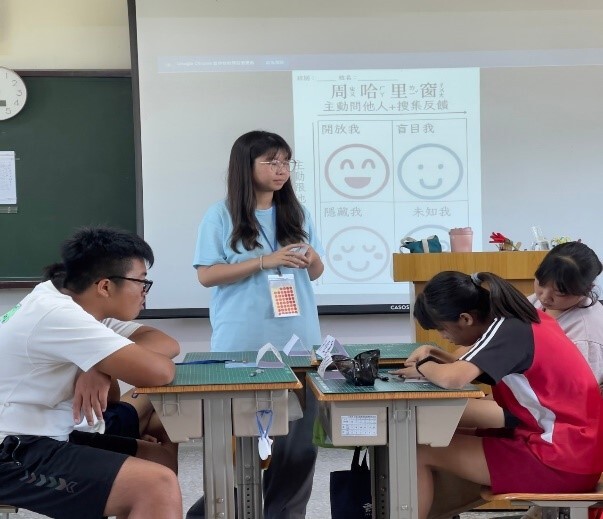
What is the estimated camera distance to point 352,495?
8.71 feet

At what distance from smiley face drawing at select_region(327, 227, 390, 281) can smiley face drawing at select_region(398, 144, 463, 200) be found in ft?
1.22

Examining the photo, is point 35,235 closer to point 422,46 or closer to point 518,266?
point 422,46

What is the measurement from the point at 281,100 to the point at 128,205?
1.05m

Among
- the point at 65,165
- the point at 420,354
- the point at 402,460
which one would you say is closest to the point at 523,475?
the point at 402,460

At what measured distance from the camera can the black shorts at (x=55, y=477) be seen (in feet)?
6.67

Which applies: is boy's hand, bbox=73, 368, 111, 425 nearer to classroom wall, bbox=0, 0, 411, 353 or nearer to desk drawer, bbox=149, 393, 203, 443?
desk drawer, bbox=149, 393, 203, 443

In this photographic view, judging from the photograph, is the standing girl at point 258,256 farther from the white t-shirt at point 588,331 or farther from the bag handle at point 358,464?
the white t-shirt at point 588,331

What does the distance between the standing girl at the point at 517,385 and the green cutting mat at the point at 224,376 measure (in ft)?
1.22

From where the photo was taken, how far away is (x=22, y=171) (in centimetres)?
461

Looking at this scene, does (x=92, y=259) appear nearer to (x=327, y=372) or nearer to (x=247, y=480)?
(x=327, y=372)

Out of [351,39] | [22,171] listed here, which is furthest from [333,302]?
[22,171]

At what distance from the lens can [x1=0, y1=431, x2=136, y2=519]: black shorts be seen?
203 cm

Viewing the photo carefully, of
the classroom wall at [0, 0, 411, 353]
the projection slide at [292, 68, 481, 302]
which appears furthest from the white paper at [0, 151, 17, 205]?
the projection slide at [292, 68, 481, 302]

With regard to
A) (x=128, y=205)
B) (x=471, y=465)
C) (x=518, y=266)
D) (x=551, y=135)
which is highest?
(x=551, y=135)
